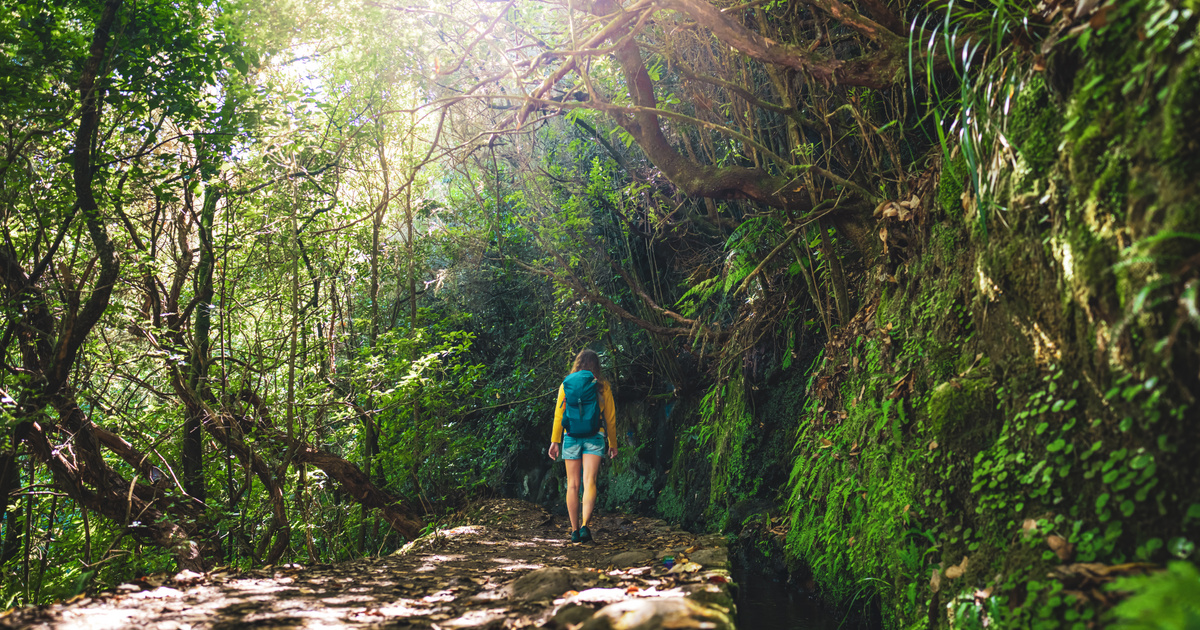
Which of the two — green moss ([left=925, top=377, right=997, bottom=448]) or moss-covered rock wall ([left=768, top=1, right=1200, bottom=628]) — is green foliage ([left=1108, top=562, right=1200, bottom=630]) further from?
green moss ([left=925, top=377, right=997, bottom=448])

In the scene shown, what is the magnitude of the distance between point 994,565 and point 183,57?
23.8ft

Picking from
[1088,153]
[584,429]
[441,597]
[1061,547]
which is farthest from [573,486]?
[1088,153]

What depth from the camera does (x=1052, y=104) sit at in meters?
2.53

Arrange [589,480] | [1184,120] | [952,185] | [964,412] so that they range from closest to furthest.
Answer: [1184,120] < [964,412] < [952,185] < [589,480]

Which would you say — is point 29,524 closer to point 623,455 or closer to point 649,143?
point 649,143

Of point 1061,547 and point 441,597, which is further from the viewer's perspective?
point 441,597

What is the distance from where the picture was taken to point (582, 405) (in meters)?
6.09

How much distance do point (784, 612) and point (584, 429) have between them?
7.90ft

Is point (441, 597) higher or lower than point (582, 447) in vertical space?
lower

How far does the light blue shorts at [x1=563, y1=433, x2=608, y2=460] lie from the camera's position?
6137mm

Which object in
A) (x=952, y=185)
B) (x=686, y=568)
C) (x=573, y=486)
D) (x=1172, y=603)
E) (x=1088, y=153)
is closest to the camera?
(x=1172, y=603)

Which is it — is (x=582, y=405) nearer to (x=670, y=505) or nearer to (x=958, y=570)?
(x=958, y=570)

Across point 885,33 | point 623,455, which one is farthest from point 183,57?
point 623,455

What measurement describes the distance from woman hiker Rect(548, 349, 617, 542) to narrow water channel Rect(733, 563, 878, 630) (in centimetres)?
171
